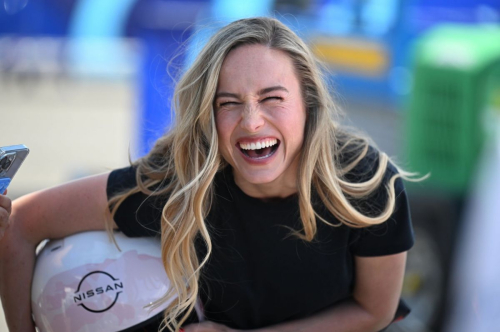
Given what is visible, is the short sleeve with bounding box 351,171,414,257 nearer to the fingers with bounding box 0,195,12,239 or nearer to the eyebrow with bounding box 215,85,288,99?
the eyebrow with bounding box 215,85,288,99

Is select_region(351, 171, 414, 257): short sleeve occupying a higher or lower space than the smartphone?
lower

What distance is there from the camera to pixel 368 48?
6578mm

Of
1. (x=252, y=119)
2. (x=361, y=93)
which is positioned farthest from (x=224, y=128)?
(x=361, y=93)

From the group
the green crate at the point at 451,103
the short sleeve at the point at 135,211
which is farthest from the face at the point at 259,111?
the green crate at the point at 451,103

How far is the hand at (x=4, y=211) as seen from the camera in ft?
7.43

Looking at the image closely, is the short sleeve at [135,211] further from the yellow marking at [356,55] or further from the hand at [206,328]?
the yellow marking at [356,55]

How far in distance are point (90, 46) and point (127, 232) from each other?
32.4ft

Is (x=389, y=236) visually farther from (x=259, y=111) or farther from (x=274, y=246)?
(x=259, y=111)

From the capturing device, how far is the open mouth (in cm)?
232

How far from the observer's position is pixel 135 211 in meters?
2.48

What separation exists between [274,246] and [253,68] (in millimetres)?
607

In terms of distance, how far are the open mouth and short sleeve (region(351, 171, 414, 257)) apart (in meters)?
0.40

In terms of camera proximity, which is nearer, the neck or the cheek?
the cheek

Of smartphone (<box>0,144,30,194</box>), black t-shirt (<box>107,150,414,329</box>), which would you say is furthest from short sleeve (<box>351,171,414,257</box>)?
smartphone (<box>0,144,30,194</box>)
